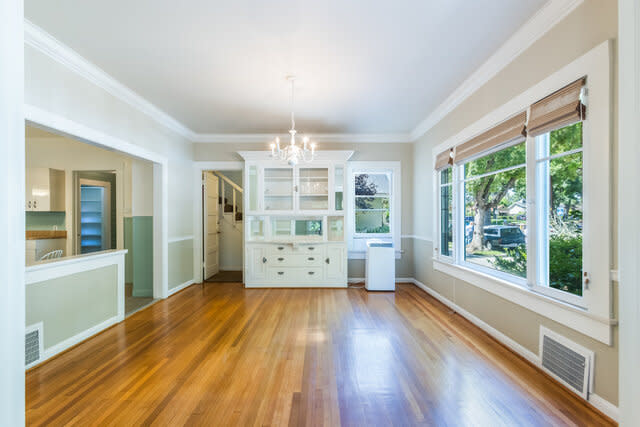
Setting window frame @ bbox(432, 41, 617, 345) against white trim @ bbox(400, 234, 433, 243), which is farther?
white trim @ bbox(400, 234, 433, 243)

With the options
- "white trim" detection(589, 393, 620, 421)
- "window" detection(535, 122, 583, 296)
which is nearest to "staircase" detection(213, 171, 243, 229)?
"window" detection(535, 122, 583, 296)

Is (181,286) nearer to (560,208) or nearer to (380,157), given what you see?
(380,157)

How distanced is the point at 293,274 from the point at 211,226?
7.53ft

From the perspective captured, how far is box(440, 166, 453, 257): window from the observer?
413cm

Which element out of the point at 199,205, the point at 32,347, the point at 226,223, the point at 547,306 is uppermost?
the point at 199,205

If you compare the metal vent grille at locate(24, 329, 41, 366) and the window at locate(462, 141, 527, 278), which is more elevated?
the window at locate(462, 141, 527, 278)

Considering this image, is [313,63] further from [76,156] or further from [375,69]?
[76,156]

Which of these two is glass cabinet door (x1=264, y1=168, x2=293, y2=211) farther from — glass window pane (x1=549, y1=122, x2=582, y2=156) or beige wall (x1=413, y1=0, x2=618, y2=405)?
glass window pane (x1=549, y1=122, x2=582, y2=156)

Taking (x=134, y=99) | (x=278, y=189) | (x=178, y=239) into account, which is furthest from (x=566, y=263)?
(x=178, y=239)

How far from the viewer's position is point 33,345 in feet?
7.95

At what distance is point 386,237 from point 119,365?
426cm
